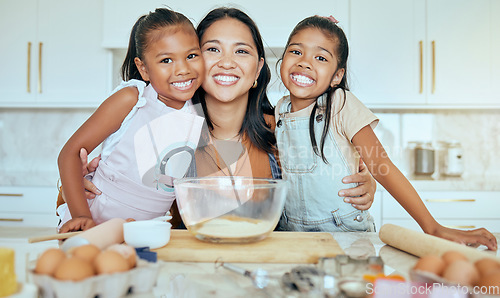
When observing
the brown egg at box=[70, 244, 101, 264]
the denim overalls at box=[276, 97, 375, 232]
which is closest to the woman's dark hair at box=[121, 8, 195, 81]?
the denim overalls at box=[276, 97, 375, 232]

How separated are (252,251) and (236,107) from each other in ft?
2.77

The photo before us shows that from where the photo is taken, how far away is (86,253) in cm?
56

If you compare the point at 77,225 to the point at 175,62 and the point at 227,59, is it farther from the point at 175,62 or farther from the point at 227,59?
the point at 227,59

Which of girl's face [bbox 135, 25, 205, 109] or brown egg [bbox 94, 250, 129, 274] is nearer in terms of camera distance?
brown egg [bbox 94, 250, 129, 274]

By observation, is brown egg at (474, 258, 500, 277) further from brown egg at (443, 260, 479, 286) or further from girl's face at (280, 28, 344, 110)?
girl's face at (280, 28, 344, 110)

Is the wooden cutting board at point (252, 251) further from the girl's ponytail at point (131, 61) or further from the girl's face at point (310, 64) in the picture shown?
the girl's ponytail at point (131, 61)

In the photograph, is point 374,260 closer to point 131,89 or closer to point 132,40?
point 131,89

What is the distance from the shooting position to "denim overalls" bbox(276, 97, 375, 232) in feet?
4.49

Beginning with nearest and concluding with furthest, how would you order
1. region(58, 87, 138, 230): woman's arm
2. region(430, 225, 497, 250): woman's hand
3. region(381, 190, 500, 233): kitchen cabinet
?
region(430, 225, 497, 250): woman's hand, region(58, 87, 138, 230): woman's arm, region(381, 190, 500, 233): kitchen cabinet

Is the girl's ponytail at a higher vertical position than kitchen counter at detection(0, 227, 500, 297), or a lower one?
higher

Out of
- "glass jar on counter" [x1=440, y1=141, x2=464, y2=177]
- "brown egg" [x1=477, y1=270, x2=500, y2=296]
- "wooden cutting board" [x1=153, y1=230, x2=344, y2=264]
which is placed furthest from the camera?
"glass jar on counter" [x1=440, y1=141, x2=464, y2=177]

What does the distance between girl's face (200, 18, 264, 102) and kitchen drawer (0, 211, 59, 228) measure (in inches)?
65.0

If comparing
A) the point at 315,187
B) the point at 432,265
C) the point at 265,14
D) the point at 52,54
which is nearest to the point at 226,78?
the point at 315,187

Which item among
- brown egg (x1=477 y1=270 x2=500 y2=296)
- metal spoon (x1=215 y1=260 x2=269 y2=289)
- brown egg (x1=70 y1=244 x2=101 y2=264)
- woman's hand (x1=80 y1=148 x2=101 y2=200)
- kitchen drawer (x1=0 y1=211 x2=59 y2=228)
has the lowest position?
kitchen drawer (x1=0 y1=211 x2=59 y2=228)
